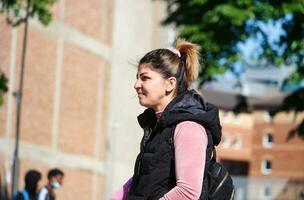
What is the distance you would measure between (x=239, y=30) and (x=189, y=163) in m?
17.2

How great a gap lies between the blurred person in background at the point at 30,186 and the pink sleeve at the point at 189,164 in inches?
329

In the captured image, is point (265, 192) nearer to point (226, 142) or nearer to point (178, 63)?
point (226, 142)

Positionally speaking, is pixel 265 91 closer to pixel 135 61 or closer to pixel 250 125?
pixel 250 125

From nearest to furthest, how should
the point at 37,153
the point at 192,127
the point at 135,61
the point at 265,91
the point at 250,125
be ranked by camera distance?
the point at 192,127 < the point at 135,61 < the point at 37,153 < the point at 250,125 < the point at 265,91

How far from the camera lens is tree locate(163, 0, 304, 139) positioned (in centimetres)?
1966

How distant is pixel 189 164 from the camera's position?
3.63 meters

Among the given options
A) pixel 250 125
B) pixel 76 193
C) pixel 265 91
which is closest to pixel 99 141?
pixel 76 193

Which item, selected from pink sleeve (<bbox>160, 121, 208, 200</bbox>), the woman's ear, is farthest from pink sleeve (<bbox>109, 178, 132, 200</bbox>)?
the woman's ear

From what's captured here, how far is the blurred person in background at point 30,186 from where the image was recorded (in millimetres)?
11781

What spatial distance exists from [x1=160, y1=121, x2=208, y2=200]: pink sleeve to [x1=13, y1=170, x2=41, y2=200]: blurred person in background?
8349 mm

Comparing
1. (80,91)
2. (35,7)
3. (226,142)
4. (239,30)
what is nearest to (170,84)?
(35,7)

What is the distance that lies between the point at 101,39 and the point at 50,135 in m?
8.64

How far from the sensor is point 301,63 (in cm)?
2072

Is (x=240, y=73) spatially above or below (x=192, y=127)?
above
